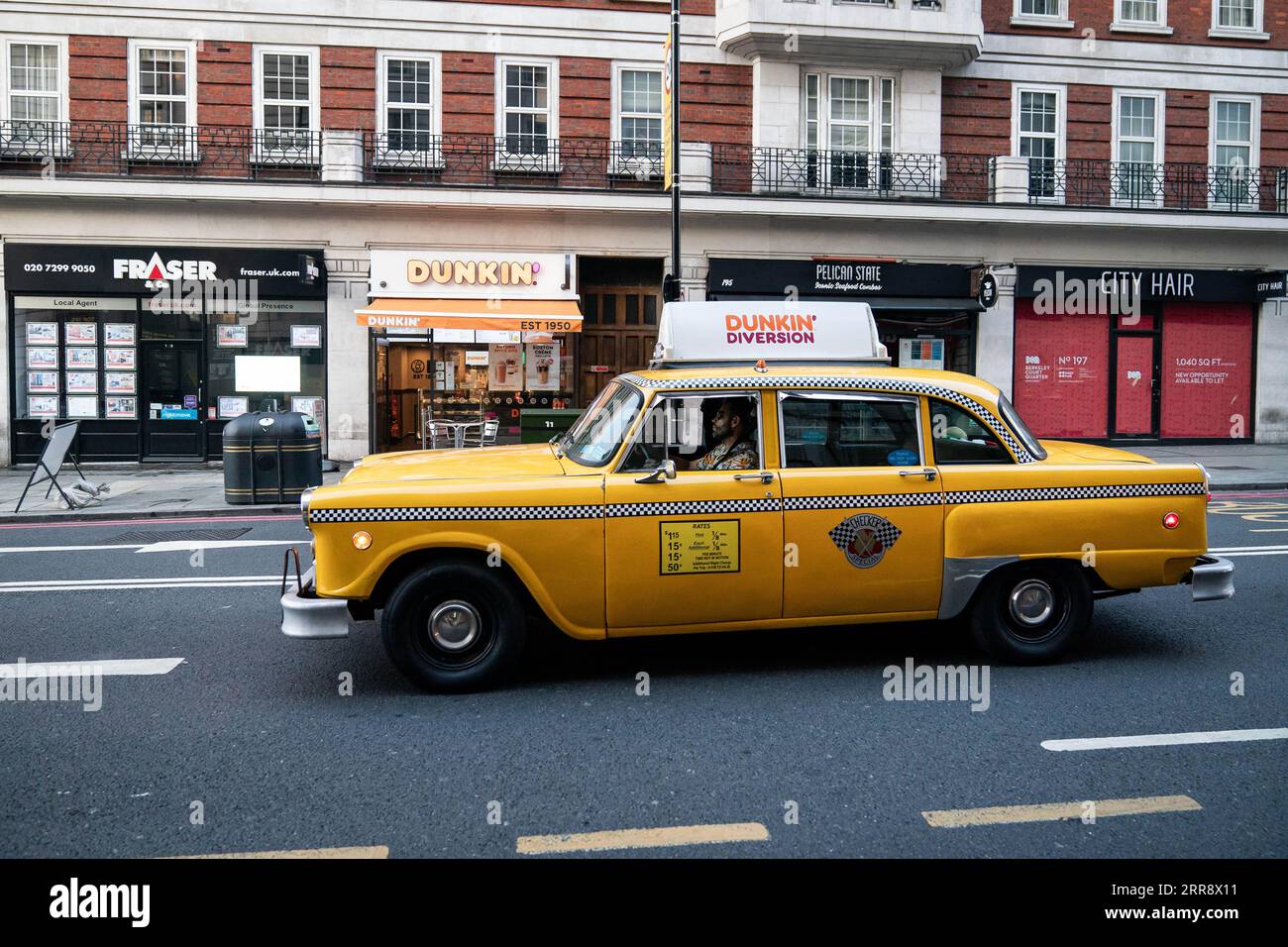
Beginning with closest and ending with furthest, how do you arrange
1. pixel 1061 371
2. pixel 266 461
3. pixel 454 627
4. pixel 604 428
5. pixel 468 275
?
pixel 454 627
pixel 604 428
pixel 266 461
pixel 468 275
pixel 1061 371

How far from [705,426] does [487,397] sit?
47.3 feet

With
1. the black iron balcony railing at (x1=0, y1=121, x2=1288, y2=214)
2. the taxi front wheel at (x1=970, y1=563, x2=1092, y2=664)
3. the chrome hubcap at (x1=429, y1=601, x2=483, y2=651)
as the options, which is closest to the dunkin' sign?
the taxi front wheel at (x1=970, y1=563, x2=1092, y2=664)

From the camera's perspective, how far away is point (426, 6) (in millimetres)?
19375

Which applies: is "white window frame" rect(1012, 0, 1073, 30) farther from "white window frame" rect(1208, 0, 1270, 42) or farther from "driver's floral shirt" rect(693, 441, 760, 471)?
"driver's floral shirt" rect(693, 441, 760, 471)

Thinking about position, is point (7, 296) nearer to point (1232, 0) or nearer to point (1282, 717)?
point (1282, 717)

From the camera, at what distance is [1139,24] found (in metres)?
21.3

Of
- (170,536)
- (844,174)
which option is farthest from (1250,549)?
(844,174)

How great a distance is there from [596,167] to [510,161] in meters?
1.66

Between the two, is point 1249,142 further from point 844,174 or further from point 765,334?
point 765,334

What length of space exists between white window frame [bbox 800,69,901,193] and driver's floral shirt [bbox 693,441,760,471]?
621 inches

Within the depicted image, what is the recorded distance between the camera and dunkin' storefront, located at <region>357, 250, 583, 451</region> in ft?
Answer: 62.8

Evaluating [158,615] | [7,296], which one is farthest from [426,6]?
[158,615]

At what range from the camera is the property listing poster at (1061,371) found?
2111 cm
